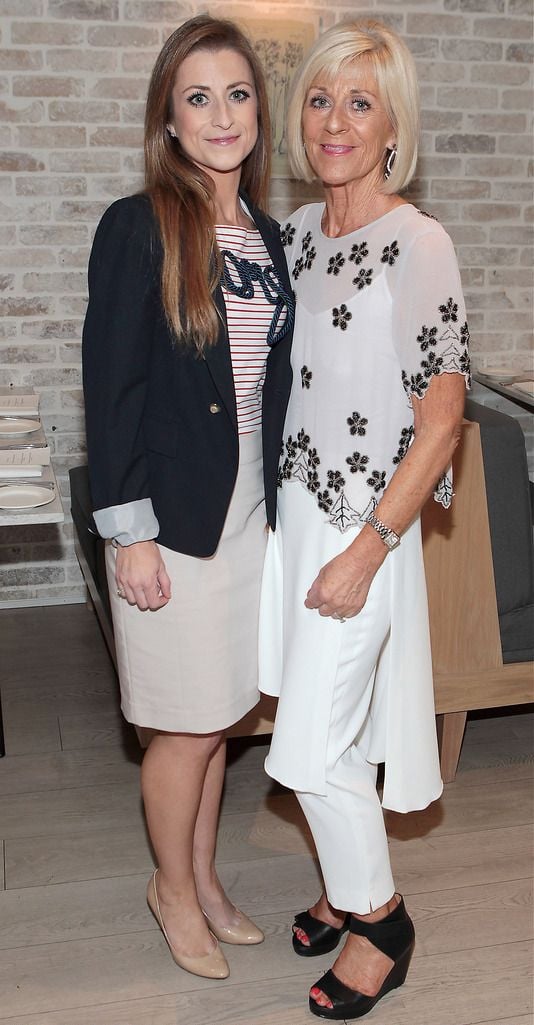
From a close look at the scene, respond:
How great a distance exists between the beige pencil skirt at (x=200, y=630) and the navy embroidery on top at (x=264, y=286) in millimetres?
191

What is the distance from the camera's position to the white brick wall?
11.6 feet

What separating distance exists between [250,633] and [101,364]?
57 centimetres

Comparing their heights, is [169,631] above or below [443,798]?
above

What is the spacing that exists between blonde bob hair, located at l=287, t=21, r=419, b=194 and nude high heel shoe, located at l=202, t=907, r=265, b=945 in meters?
1.45

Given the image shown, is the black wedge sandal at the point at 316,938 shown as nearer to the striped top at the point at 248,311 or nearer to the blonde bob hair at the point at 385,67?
the striped top at the point at 248,311

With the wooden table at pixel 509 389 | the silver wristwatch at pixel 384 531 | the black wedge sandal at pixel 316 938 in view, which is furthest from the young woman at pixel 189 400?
the wooden table at pixel 509 389

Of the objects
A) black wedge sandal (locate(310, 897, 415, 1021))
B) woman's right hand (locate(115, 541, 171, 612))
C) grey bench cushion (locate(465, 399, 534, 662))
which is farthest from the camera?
grey bench cushion (locate(465, 399, 534, 662))

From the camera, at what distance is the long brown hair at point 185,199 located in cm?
163

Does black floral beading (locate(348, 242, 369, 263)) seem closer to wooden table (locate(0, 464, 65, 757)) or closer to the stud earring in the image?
the stud earring

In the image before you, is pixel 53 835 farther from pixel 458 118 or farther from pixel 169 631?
pixel 458 118

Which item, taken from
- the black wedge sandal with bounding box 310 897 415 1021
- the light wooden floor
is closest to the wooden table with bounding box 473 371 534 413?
the light wooden floor

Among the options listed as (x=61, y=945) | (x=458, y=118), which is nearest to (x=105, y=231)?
(x=61, y=945)

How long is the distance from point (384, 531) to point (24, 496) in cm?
94

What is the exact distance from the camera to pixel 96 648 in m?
3.50
